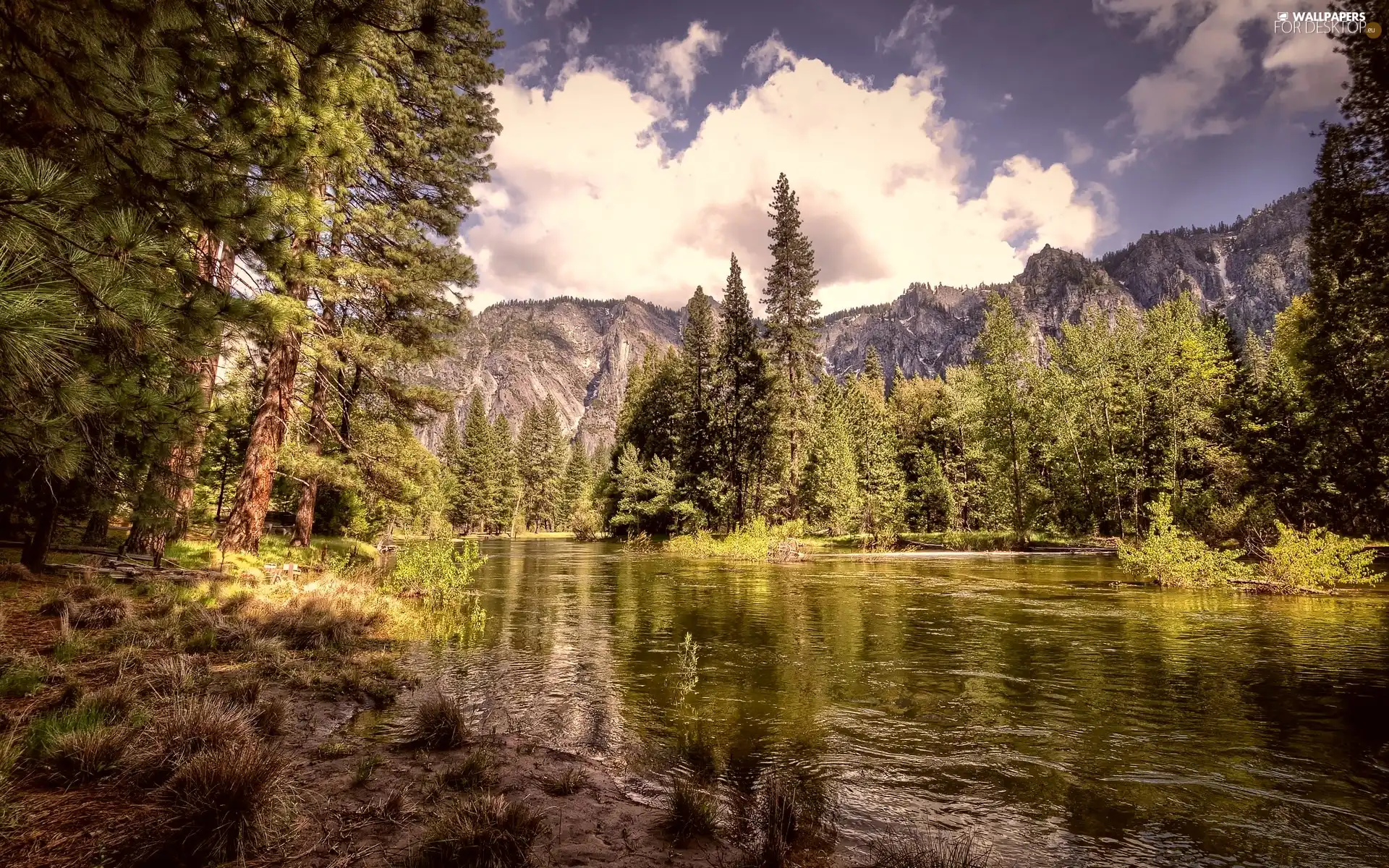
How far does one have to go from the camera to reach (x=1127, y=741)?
20.8 ft

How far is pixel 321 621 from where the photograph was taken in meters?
10.1

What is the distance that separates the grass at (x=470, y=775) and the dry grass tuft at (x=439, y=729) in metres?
0.61

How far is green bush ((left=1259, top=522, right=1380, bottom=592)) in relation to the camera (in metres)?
16.2

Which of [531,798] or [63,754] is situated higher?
[63,754]

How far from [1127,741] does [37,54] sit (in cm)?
1120

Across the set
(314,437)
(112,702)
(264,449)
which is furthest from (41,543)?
(112,702)

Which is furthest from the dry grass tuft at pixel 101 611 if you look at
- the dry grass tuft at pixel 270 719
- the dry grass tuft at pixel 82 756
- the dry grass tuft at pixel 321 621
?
the dry grass tuft at pixel 82 756

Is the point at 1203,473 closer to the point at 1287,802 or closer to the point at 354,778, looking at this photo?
the point at 1287,802

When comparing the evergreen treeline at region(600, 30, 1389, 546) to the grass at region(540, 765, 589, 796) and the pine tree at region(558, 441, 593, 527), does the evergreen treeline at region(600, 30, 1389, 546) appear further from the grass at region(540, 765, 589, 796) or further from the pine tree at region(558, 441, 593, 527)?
the pine tree at region(558, 441, 593, 527)

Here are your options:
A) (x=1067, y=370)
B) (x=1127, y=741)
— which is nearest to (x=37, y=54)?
(x=1127, y=741)

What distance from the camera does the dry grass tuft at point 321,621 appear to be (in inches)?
374

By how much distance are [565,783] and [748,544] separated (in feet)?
98.6

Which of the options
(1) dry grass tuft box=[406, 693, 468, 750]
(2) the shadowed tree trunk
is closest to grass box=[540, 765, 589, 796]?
(1) dry grass tuft box=[406, 693, 468, 750]

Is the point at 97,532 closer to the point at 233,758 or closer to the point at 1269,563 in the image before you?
the point at 233,758
